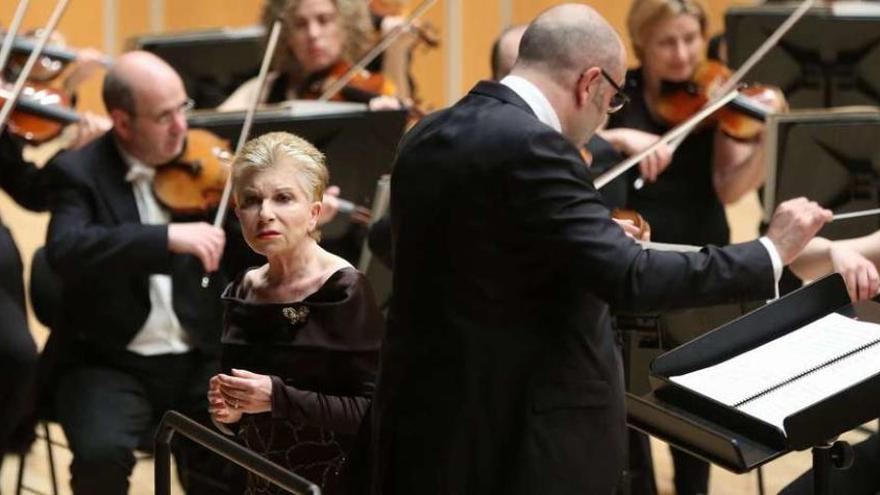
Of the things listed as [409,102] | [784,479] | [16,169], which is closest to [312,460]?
[16,169]

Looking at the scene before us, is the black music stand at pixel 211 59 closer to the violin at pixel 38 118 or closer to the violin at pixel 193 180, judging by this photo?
the violin at pixel 38 118

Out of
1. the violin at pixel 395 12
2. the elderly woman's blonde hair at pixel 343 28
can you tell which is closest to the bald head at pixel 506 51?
the elderly woman's blonde hair at pixel 343 28

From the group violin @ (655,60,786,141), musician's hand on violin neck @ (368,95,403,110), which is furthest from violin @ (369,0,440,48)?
violin @ (655,60,786,141)

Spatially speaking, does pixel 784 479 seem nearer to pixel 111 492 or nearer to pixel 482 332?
pixel 111 492

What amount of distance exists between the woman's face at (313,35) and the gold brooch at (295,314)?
2.14 meters

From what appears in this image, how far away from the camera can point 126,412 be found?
3457 millimetres

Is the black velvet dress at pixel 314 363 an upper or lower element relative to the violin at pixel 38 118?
lower

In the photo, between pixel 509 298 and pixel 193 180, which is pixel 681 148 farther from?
pixel 509 298

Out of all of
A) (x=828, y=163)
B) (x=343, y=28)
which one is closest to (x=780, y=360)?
(x=828, y=163)

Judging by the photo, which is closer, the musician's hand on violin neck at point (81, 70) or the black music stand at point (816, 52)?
the musician's hand on violin neck at point (81, 70)

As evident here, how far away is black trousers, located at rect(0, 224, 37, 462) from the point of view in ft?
11.8

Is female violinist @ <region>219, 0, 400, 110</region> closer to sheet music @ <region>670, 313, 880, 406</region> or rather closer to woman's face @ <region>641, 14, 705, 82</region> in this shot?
woman's face @ <region>641, 14, 705, 82</region>

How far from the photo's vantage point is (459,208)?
2229 millimetres

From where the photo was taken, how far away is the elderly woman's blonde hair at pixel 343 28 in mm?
4594
